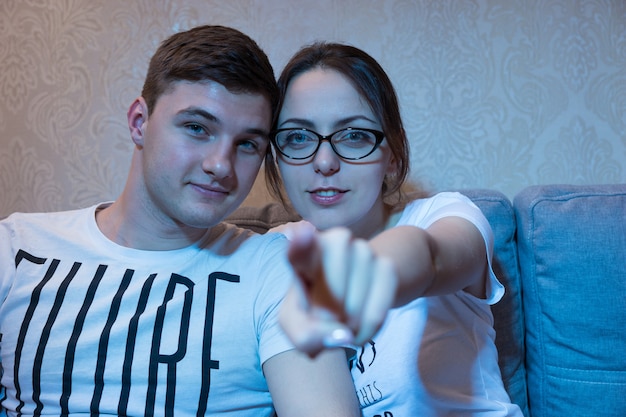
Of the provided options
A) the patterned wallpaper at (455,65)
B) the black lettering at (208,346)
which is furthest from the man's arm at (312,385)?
the patterned wallpaper at (455,65)

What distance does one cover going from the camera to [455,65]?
164 centimetres

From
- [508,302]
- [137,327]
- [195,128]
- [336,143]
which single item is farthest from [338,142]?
[508,302]

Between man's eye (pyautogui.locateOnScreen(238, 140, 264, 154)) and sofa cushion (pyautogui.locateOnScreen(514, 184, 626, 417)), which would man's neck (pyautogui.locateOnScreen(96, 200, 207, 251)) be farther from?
sofa cushion (pyautogui.locateOnScreen(514, 184, 626, 417))

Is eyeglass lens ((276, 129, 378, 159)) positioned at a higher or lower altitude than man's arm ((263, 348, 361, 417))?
higher

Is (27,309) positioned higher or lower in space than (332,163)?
lower

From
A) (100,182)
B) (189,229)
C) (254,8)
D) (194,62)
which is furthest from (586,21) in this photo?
(100,182)

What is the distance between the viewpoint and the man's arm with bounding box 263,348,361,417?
0.91 m

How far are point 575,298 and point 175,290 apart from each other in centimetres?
100

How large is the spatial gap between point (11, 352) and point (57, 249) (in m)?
0.24

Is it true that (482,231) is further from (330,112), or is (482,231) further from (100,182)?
(100,182)

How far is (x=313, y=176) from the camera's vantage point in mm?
1097

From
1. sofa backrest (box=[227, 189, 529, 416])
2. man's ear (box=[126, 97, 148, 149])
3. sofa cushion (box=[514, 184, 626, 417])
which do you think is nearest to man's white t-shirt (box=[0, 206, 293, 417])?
man's ear (box=[126, 97, 148, 149])

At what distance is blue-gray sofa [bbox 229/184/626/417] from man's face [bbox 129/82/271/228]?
706 mm

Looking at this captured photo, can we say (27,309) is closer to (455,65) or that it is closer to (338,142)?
(338,142)
